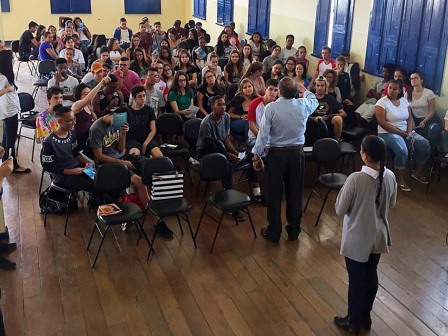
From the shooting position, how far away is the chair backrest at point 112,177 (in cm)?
491

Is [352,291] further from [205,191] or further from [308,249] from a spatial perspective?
[205,191]

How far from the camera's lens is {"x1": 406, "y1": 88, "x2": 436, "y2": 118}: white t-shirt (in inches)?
276

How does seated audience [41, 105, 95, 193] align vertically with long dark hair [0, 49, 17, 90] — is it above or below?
below

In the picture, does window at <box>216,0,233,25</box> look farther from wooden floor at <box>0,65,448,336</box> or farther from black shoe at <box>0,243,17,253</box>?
black shoe at <box>0,243,17,253</box>

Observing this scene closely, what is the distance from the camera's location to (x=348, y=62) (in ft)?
28.8

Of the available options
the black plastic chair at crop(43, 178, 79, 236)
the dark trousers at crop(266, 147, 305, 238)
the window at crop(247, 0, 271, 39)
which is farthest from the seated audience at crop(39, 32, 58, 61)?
the dark trousers at crop(266, 147, 305, 238)

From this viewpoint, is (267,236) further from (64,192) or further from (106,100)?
(106,100)

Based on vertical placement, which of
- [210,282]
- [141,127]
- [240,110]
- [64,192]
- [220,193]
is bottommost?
[210,282]

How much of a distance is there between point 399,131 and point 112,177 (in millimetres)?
3810

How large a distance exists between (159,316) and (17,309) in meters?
1.11

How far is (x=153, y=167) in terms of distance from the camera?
517 cm

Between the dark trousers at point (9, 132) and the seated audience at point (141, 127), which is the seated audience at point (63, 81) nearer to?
the dark trousers at point (9, 132)

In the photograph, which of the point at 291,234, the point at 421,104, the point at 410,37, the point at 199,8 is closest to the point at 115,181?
the point at 291,234

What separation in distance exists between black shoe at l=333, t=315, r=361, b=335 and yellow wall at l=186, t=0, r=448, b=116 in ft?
13.9
